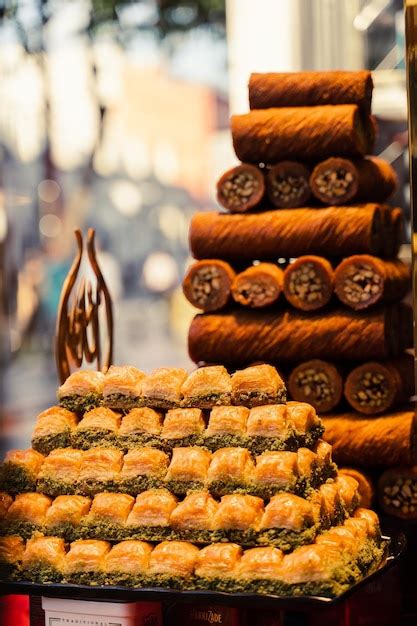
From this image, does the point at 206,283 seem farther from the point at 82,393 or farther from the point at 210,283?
the point at 82,393

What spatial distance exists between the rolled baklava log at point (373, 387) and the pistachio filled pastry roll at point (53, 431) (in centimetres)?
98

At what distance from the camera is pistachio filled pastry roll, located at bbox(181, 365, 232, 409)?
9.49ft

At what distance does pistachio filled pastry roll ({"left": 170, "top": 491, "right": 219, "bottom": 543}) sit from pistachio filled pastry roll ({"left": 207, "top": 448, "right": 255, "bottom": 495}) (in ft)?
0.13

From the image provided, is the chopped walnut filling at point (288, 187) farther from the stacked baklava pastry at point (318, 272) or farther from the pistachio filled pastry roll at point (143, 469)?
the pistachio filled pastry roll at point (143, 469)

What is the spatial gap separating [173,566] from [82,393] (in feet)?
1.87

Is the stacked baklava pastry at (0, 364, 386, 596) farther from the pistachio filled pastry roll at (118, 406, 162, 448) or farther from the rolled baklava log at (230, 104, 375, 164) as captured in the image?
the rolled baklava log at (230, 104, 375, 164)

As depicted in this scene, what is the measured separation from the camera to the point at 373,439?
3.54 meters

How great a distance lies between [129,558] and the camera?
8.86 feet

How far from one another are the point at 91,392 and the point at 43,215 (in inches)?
110

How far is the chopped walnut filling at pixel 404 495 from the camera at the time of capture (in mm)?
3604

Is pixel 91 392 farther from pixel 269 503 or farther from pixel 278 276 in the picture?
pixel 278 276

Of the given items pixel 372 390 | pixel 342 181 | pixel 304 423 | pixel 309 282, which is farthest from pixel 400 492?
pixel 342 181

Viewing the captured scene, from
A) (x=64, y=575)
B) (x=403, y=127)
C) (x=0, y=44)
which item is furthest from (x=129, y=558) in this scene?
(x=0, y=44)

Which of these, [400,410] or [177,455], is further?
[400,410]
